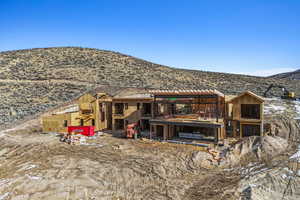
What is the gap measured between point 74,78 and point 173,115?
126 feet

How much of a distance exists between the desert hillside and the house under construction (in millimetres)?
16584

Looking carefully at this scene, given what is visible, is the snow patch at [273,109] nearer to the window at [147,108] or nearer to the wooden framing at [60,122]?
the window at [147,108]

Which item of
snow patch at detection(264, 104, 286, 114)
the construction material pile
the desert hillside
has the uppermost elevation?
the desert hillside

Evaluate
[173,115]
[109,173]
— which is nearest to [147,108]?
[173,115]

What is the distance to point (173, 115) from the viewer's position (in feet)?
79.3

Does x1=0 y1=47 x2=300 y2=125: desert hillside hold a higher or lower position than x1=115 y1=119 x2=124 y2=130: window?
higher

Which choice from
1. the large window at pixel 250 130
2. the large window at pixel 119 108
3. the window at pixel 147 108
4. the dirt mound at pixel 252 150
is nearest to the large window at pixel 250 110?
the large window at pixel 250 130

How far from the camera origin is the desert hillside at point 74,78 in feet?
142

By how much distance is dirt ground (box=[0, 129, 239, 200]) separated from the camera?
12.1m

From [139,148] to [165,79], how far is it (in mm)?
39184

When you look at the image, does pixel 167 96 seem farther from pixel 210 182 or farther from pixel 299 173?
pixel 299 173

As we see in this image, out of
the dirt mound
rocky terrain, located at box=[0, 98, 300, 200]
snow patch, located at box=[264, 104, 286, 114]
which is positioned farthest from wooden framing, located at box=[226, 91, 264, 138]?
snow patch, located at box=[264, 104, 286, 114]

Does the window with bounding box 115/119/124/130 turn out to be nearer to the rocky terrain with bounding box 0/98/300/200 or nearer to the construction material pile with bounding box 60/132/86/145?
the construction material pile with bounding box 60/132/86/145

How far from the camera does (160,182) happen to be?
535 inches
